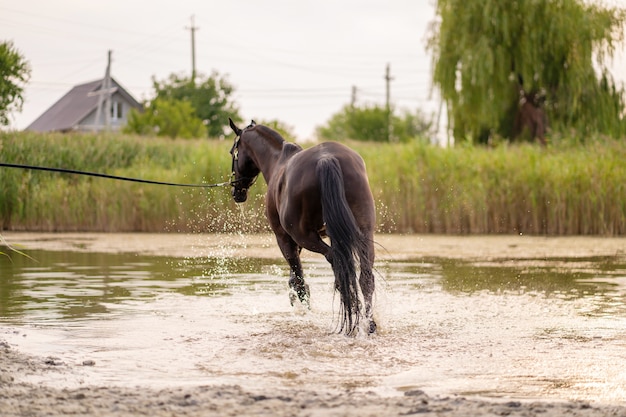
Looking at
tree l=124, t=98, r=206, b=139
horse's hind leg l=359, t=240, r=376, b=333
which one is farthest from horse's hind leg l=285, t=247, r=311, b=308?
tree l=124, t=98, r=206, b=139

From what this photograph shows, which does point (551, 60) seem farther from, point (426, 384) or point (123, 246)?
point (426, 384)

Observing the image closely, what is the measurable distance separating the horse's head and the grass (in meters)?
8.36

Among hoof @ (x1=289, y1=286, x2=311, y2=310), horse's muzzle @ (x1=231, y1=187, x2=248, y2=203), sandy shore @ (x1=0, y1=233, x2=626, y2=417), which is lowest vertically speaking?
sandy shore @ (x1=0, y1=233, x2=626, y2=417)

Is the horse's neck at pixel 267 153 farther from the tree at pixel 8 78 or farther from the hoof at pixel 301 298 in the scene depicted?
the tree at pixel 8 78

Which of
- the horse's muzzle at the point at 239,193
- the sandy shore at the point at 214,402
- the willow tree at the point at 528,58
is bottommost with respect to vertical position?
the sandy shore at the point at 214,402

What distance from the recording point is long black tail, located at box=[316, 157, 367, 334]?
6.89 m

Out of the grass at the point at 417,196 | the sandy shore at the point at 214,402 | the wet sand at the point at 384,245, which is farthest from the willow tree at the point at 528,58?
the sandy shore at the point at 214,402

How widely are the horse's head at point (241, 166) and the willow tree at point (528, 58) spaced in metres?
21.6

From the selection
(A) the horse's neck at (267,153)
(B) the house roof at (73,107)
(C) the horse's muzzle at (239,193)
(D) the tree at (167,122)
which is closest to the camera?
(A) the horse's neck at (267,153)

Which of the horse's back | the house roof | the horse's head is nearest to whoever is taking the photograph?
the horse's back

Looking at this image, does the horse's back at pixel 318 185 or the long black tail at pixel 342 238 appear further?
the horse's back at pixel 318 185

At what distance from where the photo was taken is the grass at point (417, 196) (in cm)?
1892

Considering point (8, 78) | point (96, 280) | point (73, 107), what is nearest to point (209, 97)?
point (73, 107)

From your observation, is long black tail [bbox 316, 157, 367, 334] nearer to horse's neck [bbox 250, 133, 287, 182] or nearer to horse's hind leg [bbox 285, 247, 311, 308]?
horse's hind leg [bbox 285, 247, 311, 308]
